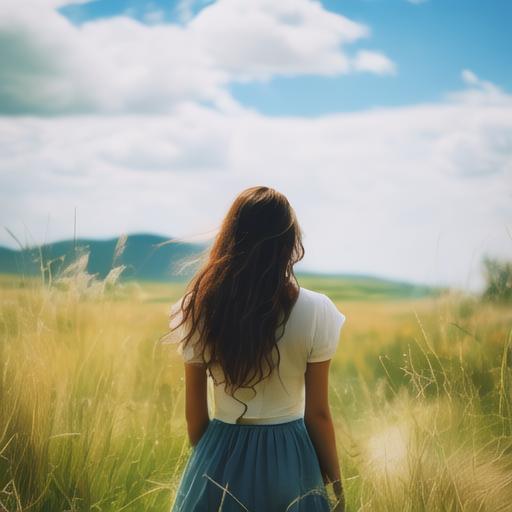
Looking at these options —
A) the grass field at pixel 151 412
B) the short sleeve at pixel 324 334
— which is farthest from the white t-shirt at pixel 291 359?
the grass field at pixel 151 412

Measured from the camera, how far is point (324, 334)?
2039mm

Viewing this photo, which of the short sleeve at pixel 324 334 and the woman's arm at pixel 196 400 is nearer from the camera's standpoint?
the short sleeve at pixel 324 334

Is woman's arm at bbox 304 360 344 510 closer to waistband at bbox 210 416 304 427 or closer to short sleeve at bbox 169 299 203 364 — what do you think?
waistband at bbox 210 416 304 427

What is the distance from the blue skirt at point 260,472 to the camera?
2.10 m

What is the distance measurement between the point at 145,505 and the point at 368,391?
109 centimetres

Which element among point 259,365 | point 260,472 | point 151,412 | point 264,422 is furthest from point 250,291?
point 151,412

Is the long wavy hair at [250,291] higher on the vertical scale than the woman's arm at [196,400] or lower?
higher

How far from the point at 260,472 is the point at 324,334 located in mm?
465

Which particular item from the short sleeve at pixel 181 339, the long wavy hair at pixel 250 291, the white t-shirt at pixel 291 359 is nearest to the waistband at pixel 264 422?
the white t-shirt at pixel 291 359

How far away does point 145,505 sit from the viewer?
9.76ft

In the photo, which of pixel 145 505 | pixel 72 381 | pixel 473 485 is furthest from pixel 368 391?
pixel 72 381

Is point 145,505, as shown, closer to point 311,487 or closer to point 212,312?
point 311,487

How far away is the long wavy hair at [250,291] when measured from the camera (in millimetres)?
2016

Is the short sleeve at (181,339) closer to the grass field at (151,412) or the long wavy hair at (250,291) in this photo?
the long wavy hair at (250,291)
